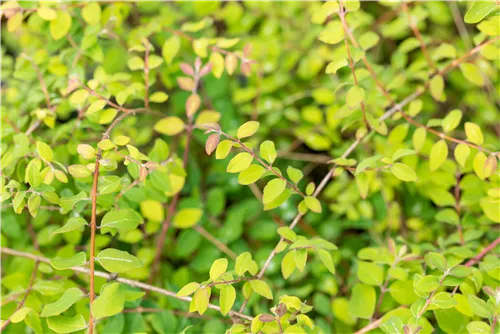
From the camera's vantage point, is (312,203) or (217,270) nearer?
(217,270)

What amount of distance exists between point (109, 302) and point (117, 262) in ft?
0.30

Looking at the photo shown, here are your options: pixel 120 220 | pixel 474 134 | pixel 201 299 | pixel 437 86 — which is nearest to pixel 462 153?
pixel 474 134

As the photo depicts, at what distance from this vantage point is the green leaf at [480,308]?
3.76ft

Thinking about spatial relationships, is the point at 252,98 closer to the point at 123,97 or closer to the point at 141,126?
the point at 141,126

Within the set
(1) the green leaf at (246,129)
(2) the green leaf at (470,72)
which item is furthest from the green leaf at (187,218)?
(2) the green leaf at (470,72)

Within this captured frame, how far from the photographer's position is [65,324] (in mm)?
1235

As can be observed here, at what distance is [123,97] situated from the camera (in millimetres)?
1472

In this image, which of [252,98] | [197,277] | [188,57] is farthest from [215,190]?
[188,57]

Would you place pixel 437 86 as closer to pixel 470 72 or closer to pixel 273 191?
pixel 470 72

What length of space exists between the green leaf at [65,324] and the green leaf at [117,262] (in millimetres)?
170

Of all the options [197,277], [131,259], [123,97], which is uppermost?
[123,97]

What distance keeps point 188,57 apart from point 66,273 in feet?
3.54

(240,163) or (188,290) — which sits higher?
(240,163)

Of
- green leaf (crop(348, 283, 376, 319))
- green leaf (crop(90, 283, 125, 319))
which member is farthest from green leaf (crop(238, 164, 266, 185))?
green leaf (crop(348, 283, 376, 319))
